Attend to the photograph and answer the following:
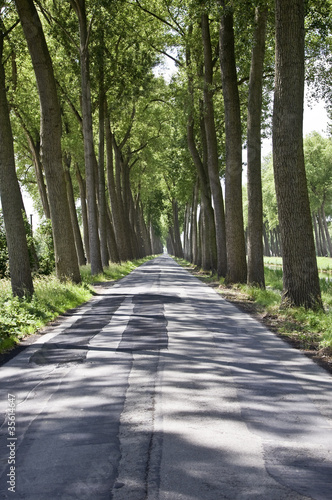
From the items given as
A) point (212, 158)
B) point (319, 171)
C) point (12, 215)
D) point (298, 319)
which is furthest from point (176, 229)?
point (298, 319)

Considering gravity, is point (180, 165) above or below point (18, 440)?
above

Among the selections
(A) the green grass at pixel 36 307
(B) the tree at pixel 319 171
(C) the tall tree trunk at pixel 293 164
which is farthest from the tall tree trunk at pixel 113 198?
(B) the tree at pixel 319 171

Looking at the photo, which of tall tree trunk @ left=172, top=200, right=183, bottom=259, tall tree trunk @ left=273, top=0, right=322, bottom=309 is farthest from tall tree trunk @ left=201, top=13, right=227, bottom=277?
tall tree trunk @ left=172, top=200, right=183, bottom=259

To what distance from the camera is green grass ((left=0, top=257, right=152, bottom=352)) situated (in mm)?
8648

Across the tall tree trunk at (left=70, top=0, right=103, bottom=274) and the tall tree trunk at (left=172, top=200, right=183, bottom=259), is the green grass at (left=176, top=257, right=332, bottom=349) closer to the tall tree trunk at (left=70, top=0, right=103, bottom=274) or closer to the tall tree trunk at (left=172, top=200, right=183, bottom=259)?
the tall tree trunk at (left=70, top=0, right=103, bottom=274)

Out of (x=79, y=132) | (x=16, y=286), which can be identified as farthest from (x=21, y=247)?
(x=79, y=132)

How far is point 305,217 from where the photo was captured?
33.1 ft

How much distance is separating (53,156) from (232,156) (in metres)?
6.15

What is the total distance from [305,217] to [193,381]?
563 cm

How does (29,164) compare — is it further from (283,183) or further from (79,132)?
(283,183)

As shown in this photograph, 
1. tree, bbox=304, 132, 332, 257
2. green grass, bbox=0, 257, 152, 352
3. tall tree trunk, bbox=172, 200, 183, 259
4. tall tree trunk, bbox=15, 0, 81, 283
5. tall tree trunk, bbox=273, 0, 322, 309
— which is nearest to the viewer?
green grass, bbox=0, 257, 152, 352

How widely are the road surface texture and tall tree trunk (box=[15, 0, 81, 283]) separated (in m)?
8.73

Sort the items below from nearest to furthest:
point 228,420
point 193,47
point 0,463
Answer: point 0,463 → point 228,420 → point 193,47

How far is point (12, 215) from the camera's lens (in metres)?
12.5
